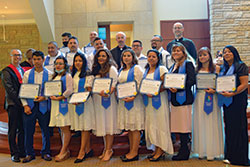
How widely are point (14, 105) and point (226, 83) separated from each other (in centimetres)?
300

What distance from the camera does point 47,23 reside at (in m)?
7.64

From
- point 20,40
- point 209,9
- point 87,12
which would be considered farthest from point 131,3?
point 20,40

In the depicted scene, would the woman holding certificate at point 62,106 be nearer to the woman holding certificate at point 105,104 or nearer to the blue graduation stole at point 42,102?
the blue graduation stole at point 42,102

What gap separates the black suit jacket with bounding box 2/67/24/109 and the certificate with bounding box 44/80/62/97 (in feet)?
1.64

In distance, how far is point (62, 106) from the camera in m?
3.64

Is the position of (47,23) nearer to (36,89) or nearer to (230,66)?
(36,89)

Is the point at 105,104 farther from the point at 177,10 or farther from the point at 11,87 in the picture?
the point at 177,10

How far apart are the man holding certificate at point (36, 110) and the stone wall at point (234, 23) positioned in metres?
5.78

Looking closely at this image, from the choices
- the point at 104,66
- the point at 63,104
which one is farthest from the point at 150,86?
the point at 63,104

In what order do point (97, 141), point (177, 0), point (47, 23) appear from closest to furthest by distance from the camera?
→ 1. point (97, 141)
2. point (47, 23)
3. point (177, 0)

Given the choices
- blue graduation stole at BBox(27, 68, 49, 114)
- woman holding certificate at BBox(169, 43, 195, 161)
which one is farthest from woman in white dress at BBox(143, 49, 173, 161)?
blue graduation stole at BBox(27, 68, 49, 114)

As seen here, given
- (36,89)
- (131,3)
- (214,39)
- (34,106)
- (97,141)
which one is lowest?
(97,141)

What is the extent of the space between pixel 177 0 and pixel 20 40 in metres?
6.25

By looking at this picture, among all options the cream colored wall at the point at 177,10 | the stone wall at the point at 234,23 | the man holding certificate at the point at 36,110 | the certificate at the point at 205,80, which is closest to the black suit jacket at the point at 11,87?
the man holding certificate at the point at 36,110
